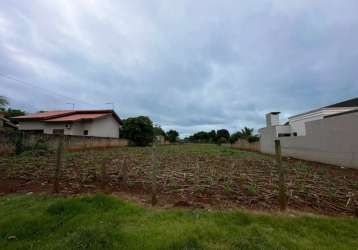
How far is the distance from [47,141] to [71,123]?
18.1 feet

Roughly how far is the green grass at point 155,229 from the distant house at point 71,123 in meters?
15.9

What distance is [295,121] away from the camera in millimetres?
20875

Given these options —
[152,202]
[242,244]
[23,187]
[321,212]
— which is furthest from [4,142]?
[321,212]

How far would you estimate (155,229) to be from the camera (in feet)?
9.14

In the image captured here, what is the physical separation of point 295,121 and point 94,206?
22527 mm

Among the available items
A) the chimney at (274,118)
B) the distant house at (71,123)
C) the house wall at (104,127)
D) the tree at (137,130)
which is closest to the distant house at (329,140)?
the chimney at (274,118)

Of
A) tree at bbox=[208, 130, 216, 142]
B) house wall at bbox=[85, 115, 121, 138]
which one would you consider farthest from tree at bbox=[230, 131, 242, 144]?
tree at bbox=[208, 130, 216, 142]

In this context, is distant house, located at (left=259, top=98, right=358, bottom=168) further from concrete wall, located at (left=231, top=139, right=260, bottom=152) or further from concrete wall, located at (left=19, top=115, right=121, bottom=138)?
concrete wall, located at (left=19, top=115, right=121, bottom=138)

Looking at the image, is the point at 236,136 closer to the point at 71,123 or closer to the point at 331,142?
the point at 331,142

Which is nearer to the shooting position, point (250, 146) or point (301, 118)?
point (301, 118)

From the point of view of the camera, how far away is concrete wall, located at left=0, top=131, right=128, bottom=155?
11648 millimetres

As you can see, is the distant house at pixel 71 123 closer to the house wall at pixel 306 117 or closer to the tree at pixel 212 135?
the house wall at pixel 306 117

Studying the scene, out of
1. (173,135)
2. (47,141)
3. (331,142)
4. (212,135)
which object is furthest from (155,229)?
(212,135)

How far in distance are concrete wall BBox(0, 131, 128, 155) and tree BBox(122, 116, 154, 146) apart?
246 inches
